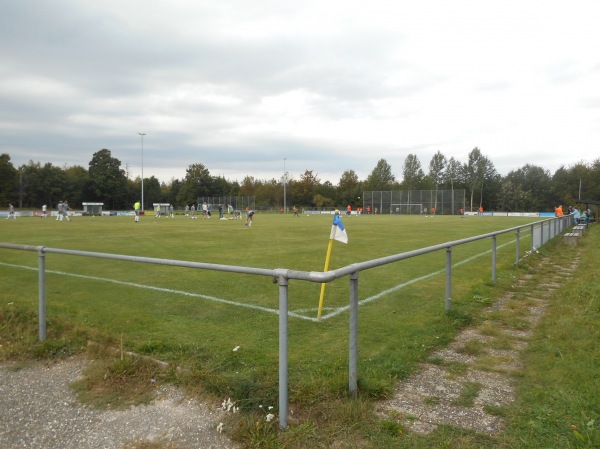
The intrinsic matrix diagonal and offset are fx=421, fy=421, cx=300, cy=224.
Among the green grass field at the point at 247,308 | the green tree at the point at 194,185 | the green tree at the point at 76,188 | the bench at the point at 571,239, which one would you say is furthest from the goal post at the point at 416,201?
the green grass field at the point at 247,308

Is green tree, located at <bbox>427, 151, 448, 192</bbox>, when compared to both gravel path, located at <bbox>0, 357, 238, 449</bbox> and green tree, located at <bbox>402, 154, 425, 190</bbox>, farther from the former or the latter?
gravel path, located at <bbox>0, 357, 238, 449</bbox>

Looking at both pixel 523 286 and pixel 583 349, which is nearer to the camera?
pixel 583 349

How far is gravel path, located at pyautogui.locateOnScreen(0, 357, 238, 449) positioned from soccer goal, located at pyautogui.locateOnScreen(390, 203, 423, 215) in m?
75.5

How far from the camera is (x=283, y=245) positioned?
16.5 meters

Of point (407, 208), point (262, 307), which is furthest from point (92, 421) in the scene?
point (407, 208)

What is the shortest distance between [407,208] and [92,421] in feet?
253

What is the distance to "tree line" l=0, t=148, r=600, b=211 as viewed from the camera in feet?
287

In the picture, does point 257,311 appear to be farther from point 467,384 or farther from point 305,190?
point 305,190

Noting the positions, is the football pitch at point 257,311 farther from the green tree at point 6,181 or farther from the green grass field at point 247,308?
the green tree at point 6,181

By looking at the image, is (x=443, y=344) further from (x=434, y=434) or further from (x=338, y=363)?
(x=434, y=434)

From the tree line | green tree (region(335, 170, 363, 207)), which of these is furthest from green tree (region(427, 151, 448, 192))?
green tree (region(335, 170, 363, 207))

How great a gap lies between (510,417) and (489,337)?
88.8 inches

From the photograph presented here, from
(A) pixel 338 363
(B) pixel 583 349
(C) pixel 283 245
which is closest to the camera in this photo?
(A) pixel 338 363

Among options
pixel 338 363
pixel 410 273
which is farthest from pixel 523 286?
pixel 338 363
